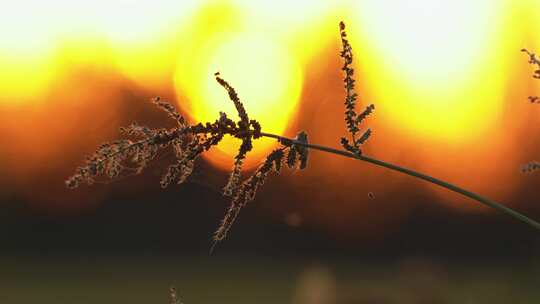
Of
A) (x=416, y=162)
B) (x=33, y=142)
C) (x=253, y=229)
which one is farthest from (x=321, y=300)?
(x=33, y=142)

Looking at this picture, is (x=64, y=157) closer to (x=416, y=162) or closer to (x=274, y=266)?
(x=274, y=266)

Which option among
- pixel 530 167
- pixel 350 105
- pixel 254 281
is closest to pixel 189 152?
pixel 350 105

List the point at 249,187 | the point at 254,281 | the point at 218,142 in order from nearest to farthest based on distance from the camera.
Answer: the point at 218,142, the point at 249,187, the point at 254,281

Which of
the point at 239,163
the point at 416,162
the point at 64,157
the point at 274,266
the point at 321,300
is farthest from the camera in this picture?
the point at 274,266

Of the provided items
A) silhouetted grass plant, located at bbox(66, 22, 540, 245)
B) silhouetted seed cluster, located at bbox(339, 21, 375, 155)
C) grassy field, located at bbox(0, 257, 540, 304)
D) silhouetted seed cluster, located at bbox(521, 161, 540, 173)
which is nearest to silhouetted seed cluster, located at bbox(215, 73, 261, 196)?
silhouetted grass plant, located at bbox(66, 22, 540, 245)

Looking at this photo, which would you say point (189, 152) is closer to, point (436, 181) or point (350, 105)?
point (350, 105)

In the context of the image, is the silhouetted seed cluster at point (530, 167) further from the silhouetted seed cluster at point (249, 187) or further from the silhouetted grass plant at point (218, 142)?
the silhouetted seed cluster at point (249, 187)

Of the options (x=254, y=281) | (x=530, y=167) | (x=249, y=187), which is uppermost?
(x=254, y=281)
